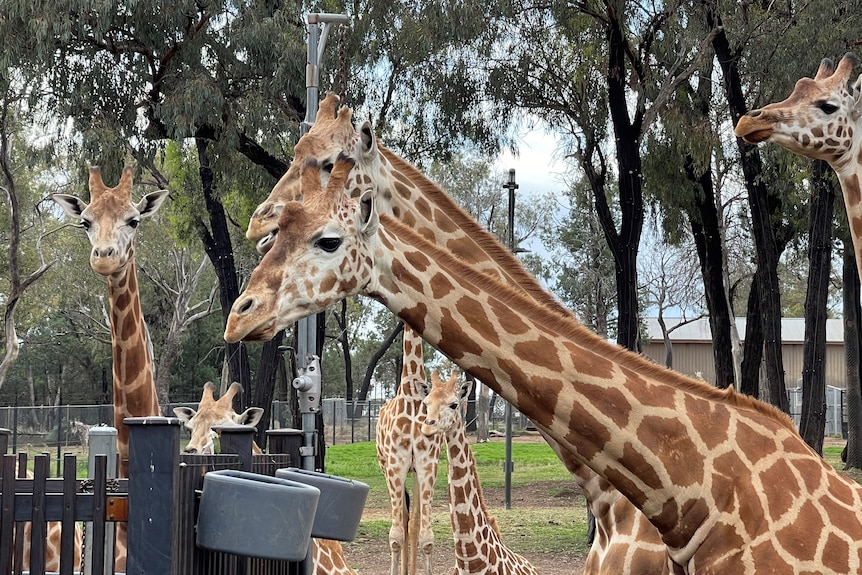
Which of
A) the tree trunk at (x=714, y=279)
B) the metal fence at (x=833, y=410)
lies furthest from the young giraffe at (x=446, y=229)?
the metal fence at (x=833, y=410)

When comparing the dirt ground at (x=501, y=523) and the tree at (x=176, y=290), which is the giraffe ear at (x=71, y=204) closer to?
the dirt ground at (x=501, y=523)

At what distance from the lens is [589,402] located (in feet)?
12.6

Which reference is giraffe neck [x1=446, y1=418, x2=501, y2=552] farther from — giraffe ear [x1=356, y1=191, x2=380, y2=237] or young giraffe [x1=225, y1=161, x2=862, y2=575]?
giraffe ear [x1=356, y1=191, x2=380, y2=237]

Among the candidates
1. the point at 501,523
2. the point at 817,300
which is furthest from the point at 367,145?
the point at 817,300

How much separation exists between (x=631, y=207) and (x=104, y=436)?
36.2ft

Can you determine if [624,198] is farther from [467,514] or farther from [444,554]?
[467,514]

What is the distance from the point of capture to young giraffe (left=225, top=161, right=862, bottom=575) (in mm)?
3758

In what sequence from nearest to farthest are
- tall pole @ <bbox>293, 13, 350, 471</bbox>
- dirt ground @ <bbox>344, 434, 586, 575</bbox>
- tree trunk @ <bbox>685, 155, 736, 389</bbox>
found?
tall pole @ <bbox>293, 13, 350, 471</bbox>
dirt ground @ <bbox>344, 434, 586, 575</bbox>
tree trunk @ <bbox>685, 155, 736, 389</bbox>

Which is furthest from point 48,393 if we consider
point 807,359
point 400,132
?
point 807,359

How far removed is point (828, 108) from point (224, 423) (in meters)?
5.71

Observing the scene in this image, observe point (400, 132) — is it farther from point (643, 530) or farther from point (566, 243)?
point (566, 243)

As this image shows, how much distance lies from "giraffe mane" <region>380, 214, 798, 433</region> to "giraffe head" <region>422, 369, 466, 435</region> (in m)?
6.63

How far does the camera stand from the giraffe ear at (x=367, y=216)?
3.83m

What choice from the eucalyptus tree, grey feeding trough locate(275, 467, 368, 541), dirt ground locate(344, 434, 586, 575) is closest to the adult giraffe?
grey feeding trough locate(275, 467, 368, 541)
